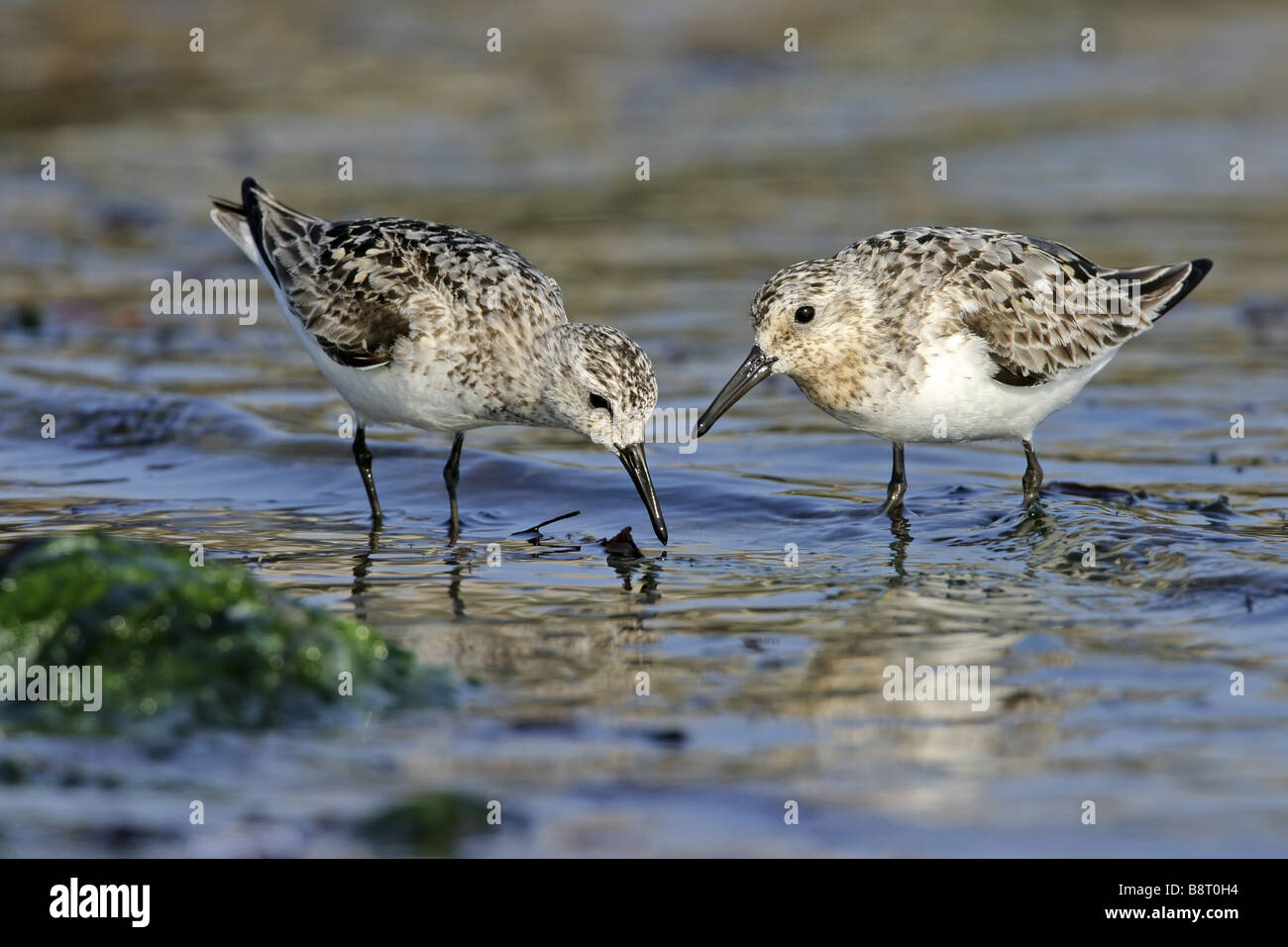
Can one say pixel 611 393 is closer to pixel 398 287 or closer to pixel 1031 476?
pixel 398 287

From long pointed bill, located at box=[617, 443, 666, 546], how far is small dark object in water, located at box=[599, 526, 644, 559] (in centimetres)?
24

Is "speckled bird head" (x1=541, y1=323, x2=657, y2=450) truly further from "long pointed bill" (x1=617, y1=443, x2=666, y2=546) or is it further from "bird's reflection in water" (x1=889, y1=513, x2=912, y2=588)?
"bird's reflection in water" (x1=889, y1=513, x2=912, y2=588)

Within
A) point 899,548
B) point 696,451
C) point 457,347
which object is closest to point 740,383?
point 899,548

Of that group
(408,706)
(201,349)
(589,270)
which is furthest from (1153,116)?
(408,706)

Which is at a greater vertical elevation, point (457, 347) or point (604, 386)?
point (457, 347)

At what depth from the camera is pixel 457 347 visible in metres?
9.99

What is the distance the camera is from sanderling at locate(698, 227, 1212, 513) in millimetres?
9820

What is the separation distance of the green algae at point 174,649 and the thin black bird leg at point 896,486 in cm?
399

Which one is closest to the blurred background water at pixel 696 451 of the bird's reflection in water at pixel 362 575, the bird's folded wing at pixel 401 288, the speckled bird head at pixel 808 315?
the bird's reflection in water at pixel 362 575

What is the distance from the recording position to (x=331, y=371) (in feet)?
34.6

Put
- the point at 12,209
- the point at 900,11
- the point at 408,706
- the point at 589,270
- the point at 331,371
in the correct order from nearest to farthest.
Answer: the point at 408,706 < the point at 331,371 < the point at 589,270 < the point at 12,209 < the point at 900,11

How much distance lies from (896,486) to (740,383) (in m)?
1.23
